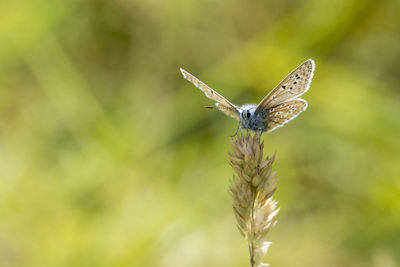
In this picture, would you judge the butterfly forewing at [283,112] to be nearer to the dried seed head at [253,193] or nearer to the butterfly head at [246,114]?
the butterfly head at [246,114]

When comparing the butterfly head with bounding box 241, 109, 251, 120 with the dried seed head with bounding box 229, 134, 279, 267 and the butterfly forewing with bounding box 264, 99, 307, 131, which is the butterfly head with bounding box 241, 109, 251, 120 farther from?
the dried seed head with bounding box 229, 134, 279, 267

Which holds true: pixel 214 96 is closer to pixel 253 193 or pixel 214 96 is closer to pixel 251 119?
pixel 251 119

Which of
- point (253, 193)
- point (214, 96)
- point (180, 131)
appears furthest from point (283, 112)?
point (180, 131)

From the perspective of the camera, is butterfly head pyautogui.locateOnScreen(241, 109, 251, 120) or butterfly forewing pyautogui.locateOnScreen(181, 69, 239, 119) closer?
butterfly forewing pyautogui.locateOnScreen(181, 69, 239, 119)

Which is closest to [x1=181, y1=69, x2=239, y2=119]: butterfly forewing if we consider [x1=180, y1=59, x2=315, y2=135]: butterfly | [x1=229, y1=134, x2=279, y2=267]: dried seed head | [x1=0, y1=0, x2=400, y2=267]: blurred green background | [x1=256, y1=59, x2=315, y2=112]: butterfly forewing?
[x1=180, y1=59, x2=315, y2=135]: butterfly

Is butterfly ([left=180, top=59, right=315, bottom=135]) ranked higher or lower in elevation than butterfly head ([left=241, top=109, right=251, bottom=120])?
higher
